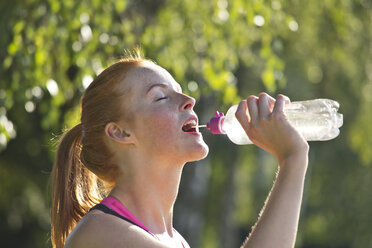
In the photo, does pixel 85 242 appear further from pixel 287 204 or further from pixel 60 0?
pixel 60 0

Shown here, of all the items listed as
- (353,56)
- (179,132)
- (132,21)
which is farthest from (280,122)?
(353,56)

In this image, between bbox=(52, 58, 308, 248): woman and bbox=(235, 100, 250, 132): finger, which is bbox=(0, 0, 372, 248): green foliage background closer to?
bbox=(52, 58, 308, 248): woman

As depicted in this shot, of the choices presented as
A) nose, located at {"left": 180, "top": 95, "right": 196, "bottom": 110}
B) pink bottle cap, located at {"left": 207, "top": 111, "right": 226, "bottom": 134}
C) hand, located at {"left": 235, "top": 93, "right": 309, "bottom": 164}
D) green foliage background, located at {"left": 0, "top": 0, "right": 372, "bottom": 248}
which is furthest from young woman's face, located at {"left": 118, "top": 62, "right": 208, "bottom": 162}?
green foliage background, located at {"left": 0, "top": 0, "right": 372, "bottom": 248}

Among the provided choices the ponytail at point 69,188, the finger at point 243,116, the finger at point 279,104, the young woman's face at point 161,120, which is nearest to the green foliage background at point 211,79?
the ponytail at point 69,188

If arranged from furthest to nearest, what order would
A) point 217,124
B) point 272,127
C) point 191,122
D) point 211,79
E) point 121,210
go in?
point 211,79
point 217,124
point 191,122
point 121,210
point 272,127

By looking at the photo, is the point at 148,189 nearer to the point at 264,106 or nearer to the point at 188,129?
the point at 188,129

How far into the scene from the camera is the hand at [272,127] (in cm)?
209

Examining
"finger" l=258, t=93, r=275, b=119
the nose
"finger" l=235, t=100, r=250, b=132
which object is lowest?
the nose

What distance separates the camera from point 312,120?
291 centimetres

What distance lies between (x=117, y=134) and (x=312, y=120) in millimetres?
909

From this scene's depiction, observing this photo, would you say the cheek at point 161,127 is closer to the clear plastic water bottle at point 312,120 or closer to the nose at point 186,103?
the nose at point 186,103

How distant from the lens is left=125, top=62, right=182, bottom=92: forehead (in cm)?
242

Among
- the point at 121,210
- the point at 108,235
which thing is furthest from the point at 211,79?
the point at 108,235

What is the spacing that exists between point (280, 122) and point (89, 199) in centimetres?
88
